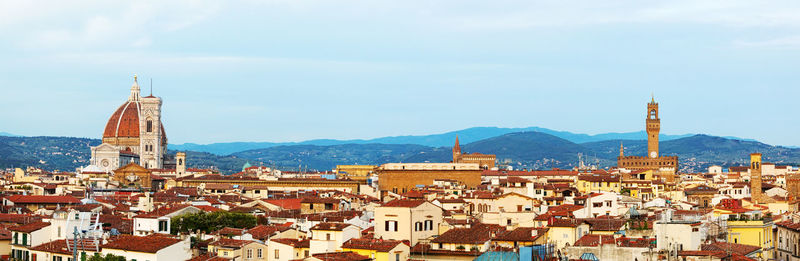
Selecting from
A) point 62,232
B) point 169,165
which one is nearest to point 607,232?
point 62,232

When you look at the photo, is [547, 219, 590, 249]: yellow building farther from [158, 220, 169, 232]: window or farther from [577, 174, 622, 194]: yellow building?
[577, 174, 622, 194]: yellow building

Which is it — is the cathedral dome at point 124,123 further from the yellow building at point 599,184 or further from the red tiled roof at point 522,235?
the red tiled roof at point 522,235

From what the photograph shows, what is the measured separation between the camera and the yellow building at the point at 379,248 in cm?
3754

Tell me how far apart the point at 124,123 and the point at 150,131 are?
11135 millimetres

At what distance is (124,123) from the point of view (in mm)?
188250

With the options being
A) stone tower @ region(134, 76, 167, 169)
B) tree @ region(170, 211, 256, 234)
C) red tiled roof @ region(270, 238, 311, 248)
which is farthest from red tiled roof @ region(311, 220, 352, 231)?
stone tower @ region(134, 76, 167, 169)

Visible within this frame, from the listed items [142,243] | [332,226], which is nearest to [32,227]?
[142,243]

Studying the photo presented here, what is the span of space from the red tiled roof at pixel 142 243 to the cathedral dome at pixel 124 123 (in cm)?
14790

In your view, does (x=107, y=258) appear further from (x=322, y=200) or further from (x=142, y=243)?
(x=322, y=200)

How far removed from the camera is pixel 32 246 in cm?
4450

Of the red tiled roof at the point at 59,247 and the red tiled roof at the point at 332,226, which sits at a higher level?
the red tiled roof at the point at 332,226

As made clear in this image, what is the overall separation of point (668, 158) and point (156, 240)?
441 feet

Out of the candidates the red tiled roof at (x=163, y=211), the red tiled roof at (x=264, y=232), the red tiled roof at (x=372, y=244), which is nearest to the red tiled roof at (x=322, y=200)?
the red tiled roof at (x=163, y=211)

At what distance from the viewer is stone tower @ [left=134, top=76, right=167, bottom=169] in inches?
7003
